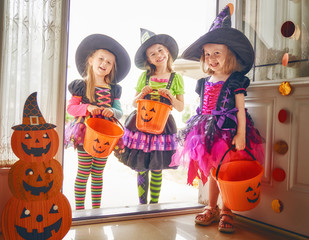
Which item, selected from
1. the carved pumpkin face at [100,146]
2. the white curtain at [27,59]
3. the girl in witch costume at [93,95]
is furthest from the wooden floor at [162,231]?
the white curtain at [27,59]

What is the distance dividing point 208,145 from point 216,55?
1.97ft

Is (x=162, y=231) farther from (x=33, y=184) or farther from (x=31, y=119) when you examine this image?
(x=31, y=119)

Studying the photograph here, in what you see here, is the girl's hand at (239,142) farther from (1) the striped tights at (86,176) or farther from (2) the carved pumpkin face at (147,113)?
(1) the striped tights at (86,176)

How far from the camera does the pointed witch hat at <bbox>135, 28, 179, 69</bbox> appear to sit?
211cm

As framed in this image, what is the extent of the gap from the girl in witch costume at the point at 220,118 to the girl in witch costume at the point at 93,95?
1.84 ft

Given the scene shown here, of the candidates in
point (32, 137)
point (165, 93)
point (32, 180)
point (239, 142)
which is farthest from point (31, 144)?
point (239, 142)

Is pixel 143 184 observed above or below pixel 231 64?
below

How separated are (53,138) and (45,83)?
40cm

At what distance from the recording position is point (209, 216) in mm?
1880

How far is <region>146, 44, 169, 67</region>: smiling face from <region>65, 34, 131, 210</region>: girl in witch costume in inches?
7.3

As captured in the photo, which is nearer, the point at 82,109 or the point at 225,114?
the point at 225,114

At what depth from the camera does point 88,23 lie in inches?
123

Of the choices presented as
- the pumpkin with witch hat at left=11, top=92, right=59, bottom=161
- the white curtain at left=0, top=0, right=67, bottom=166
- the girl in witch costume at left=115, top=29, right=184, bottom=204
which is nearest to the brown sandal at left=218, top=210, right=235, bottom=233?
the girl in witch costume at left=115, top=29, right=184, bottom=204

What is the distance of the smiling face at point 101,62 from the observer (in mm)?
2031
